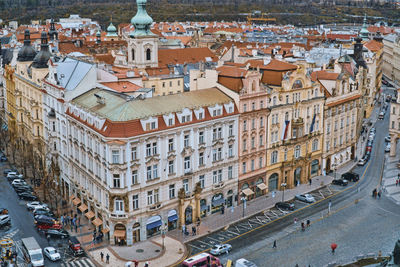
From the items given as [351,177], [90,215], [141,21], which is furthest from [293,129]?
[141,21]

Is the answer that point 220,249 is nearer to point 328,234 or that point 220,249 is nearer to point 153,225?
point 153,225

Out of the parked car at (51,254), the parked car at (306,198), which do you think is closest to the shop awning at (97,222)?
the parked car at (51,254)

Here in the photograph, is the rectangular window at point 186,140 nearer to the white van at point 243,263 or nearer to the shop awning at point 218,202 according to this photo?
the shop awning at point 218,202

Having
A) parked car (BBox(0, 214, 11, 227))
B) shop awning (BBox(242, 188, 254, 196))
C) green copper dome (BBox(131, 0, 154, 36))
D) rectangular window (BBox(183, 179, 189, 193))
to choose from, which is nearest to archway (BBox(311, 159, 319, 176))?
shop awning (BBox(242, 188, 254, 196))

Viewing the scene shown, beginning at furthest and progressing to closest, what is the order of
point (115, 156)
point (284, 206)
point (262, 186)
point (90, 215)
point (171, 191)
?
1. point (262, 186)
2. point (284, 206)
3. point (90, 215)
4. point (171, 191)
5. point (115, 156)

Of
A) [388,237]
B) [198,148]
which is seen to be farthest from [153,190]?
[388,237]

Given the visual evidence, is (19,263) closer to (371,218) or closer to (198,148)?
(198,148)
